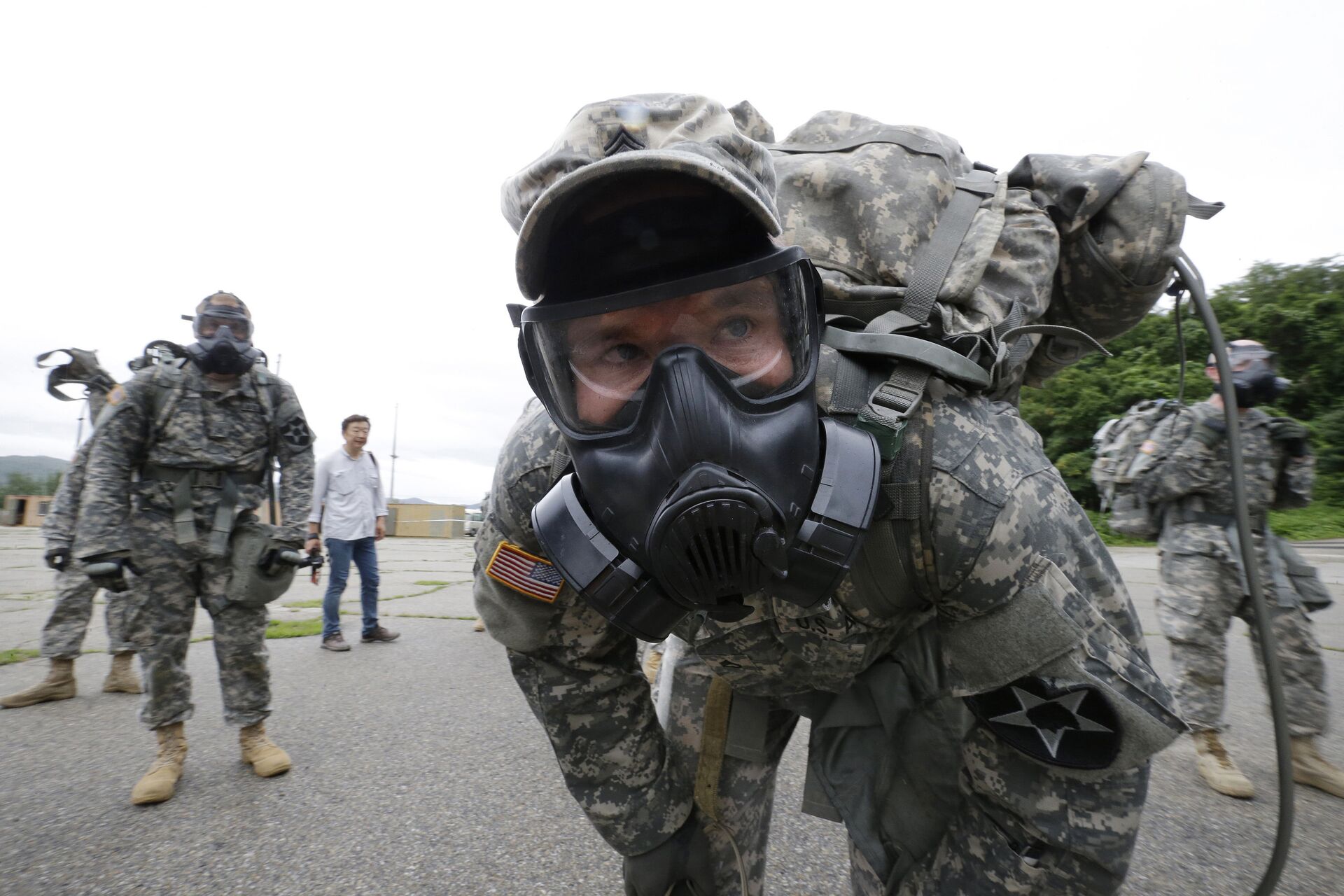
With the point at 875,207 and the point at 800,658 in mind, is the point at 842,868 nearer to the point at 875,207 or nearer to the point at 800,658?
the point at 800,658

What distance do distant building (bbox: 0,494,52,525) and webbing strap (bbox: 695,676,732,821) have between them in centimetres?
2711

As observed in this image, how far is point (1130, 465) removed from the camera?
13.2 ft

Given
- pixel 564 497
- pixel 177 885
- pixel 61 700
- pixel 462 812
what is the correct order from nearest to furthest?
pixel 564 497 < pixel 177 885 < pixel 462 812 < pixel 61 700

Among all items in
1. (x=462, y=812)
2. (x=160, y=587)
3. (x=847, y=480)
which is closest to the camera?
(x=847, y=480)

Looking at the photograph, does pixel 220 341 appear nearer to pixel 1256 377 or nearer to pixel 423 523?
pixel 1256 377

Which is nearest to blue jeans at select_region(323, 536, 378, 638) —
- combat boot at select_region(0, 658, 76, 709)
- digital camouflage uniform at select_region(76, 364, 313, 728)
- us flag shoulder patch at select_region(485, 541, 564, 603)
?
combat boot at select_region(0, 658, 76, 709)

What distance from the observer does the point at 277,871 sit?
237 cm

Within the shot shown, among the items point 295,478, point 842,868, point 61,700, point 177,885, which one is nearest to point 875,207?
point 842,868

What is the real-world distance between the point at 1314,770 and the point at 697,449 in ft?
12.6

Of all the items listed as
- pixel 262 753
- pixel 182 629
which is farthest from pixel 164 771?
pixel 182 629

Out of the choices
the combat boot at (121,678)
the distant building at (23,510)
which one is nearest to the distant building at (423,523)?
the distant building at (23,510)

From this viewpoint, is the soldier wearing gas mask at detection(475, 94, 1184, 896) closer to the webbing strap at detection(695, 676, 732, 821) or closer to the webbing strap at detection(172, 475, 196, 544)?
the webbing strap at detection(695, 676, 732, 821)

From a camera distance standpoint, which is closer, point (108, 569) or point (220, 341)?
point (108, 569)

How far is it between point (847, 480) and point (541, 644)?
78 centimetres
